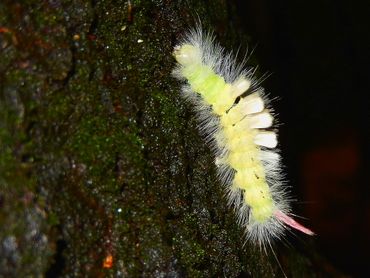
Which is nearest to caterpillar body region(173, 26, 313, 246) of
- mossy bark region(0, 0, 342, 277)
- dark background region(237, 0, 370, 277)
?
mossy bark region(0, 0, 342, 277)

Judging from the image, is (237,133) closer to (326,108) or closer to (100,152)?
(100,152)

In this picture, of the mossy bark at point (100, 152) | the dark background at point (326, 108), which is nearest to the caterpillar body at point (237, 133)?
the mossy bark at point (100, 152)

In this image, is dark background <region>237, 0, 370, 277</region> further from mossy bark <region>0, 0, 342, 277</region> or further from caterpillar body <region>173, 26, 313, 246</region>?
mossy bark <region>0, 0, 342, 277</region>

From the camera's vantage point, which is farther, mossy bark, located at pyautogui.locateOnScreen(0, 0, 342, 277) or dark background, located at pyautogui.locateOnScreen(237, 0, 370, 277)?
dark background, located at pyautogui.locateOnScreen(237, 0, 370, 277)

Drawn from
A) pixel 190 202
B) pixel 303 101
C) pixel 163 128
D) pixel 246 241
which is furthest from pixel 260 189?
pixel 303 101

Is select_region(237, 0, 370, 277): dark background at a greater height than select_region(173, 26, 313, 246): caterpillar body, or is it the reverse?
select_region(237, 0, 370, 277): dark background

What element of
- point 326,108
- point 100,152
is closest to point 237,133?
point 100,152
